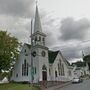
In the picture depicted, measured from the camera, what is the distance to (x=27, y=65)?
159ft

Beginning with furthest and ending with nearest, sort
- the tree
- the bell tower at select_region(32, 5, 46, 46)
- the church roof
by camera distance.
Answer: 1. the church roof
2. the bell tower at select_region(32, 5, 46, 46)
3. the tree

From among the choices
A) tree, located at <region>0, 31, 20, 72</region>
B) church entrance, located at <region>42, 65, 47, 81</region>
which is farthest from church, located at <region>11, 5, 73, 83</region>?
tree, located at <region>0, 31, 20, 72</region>

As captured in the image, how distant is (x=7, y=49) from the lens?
42.4 meters

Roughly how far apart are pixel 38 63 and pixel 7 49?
7.82m

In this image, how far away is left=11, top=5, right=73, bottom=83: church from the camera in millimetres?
46031

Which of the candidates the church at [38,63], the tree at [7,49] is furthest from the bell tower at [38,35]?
the tree at [7,49]

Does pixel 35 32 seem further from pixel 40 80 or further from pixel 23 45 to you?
pixel 40 80

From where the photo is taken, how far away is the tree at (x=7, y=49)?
41597 millimetres

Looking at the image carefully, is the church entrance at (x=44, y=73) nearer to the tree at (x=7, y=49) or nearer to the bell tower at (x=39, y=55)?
the bell tower at (x=39, y=55)

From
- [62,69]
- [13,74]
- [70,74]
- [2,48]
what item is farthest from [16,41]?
[70,74]

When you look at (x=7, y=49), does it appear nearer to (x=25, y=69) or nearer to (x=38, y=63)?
(x=38, y=63)

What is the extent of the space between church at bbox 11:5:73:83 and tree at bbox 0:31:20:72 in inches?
155

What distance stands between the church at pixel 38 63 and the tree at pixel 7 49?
155 inches

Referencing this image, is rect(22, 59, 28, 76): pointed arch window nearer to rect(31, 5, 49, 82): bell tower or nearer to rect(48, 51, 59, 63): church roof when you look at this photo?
rect(31, 5, 49, 82): bell tower
